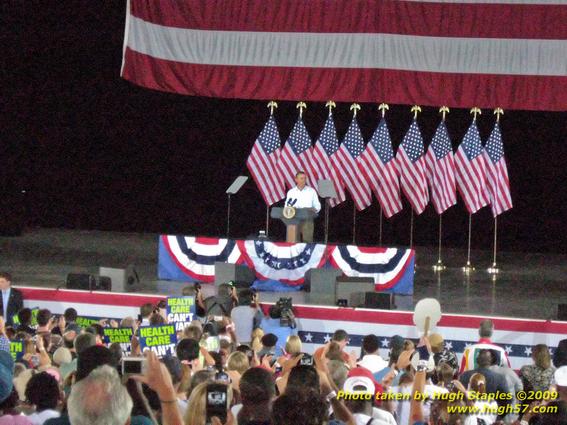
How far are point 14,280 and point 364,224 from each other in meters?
8.71

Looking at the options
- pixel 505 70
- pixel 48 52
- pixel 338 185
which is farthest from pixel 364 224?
pixel 48 52

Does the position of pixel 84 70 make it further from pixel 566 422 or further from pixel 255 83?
pixel 566 422

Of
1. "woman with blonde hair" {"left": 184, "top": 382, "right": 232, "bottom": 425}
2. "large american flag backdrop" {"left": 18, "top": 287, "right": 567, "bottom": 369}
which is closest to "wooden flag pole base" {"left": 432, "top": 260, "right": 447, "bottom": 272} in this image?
"large american flag backdrop" {"left": 18, "top": 287, "right": 567, "bottom": 369}

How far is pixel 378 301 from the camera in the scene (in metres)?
15.3

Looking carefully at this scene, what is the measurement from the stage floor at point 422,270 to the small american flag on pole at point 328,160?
2058 millimetres

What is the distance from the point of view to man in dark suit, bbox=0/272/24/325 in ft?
47.6

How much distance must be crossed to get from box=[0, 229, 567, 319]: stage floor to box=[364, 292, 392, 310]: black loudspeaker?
3.58 ft

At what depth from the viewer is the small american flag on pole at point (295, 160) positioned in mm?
20656

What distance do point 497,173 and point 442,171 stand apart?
0.95 meters

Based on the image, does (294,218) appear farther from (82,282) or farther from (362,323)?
(82,282)

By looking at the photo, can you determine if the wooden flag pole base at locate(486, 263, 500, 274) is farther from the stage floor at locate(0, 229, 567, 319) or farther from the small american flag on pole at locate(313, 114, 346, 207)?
the small american flag on pole at locate(313, 114, 346, 207)

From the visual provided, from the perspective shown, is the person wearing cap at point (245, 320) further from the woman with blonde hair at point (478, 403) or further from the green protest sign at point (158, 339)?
the woman with blonde hair at point (478, 403)

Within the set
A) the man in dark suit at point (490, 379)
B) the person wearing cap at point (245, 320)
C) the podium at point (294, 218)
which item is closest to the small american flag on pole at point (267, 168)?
the podium at point (294, 218)

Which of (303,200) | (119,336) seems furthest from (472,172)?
(119,336)
